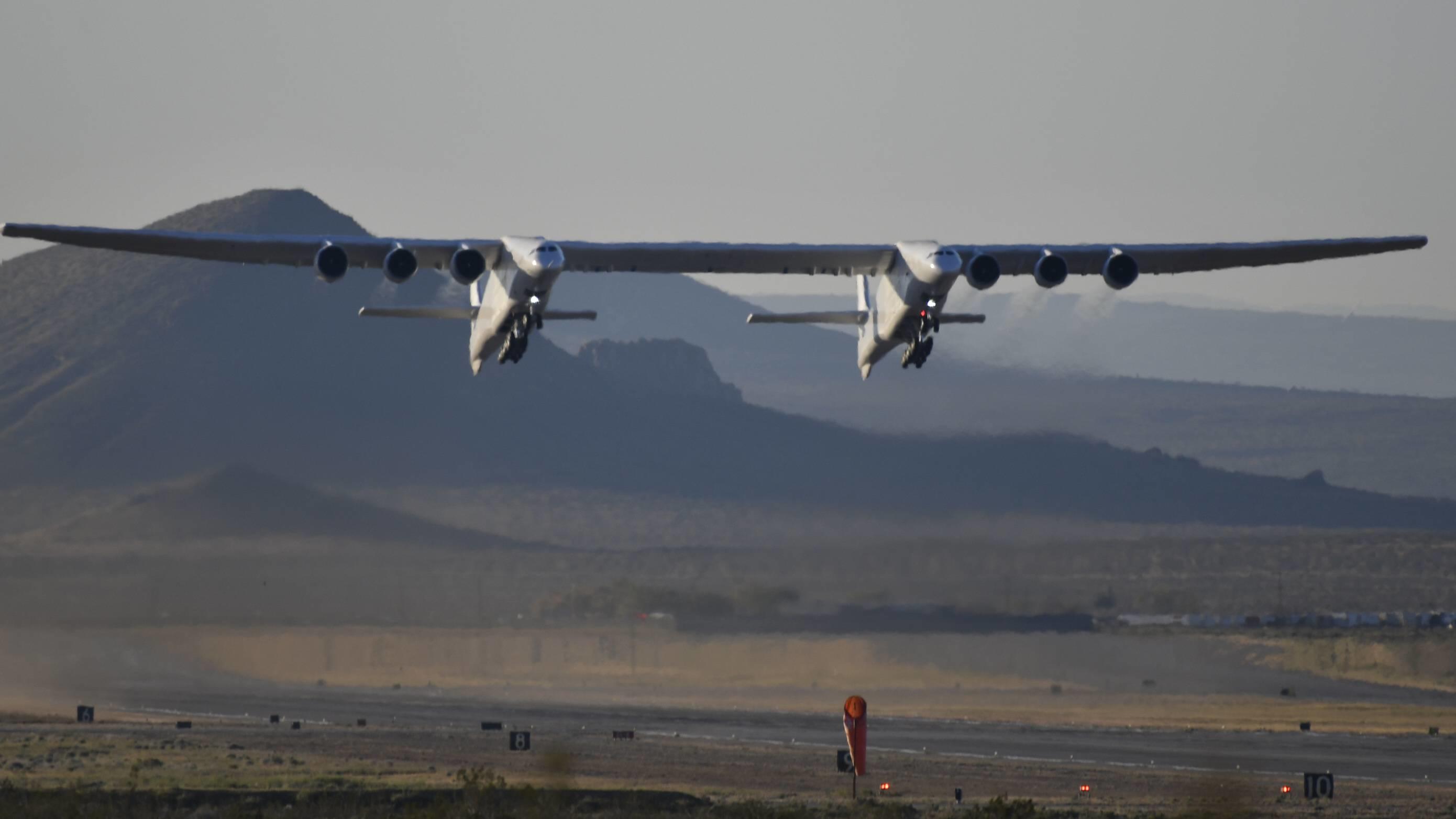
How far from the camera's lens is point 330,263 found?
141ft

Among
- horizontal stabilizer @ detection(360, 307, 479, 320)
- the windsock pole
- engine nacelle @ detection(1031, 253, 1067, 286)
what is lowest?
the windsock pole

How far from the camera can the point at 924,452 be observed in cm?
8388

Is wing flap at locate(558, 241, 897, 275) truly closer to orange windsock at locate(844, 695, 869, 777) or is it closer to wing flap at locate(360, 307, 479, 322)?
wing flap at locate(360, 307, 479, 322)

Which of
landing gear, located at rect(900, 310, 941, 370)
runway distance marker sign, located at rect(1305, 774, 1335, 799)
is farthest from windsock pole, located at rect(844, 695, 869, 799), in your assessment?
runway distance marker sign, located at rect(1305, 774, 1335, 799)

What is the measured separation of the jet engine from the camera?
4284cm

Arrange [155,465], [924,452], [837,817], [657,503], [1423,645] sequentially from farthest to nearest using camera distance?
1. [657,503]
2. [155,465]
3. [924,452]
4. [1423,645]
5. [837,817]

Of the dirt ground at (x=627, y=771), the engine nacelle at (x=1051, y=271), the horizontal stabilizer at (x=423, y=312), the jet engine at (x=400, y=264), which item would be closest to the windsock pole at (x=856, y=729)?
the dirt ground at (x=627, y=771)

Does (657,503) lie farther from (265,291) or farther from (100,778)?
(100,778)

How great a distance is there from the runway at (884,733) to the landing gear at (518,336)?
13913mm

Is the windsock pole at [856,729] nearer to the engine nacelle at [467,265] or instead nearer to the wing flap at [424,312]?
the engine nacelle at [467,265]

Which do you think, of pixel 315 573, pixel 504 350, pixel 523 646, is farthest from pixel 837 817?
pixel 315 573

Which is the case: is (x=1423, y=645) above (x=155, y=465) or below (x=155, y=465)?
below

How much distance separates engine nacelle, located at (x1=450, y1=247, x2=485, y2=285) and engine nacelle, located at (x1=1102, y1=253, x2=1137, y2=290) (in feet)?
45.5

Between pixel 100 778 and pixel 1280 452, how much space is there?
13878 centimetres
